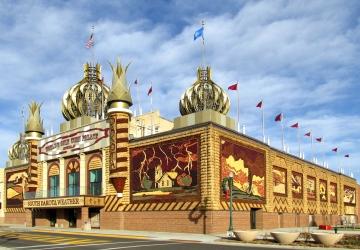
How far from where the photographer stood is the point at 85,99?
57.0 meters

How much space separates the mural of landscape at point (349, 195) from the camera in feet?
260

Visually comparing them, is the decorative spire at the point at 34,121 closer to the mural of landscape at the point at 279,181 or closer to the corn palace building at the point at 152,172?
the corn palace building at the point at 152,172

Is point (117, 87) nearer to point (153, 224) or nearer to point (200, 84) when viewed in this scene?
point (200, 84)

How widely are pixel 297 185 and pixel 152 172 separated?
24.0 metres

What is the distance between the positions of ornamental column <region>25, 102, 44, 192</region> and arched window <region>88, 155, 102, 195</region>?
11.7 m

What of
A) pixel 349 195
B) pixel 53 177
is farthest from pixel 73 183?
pixel 349 195

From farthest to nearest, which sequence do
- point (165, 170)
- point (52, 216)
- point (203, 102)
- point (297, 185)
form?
point (297, 185) < point (52, 216) < point (203, 102) < point (165, 170)

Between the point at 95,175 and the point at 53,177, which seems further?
the point at 53,177

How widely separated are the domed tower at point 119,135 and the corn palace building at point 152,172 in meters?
0.10

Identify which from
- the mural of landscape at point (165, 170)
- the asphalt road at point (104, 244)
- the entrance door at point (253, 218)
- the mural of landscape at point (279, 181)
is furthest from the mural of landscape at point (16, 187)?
the asphalt road at point (104, 244)

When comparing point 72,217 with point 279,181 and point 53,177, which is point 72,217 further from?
point 279,181

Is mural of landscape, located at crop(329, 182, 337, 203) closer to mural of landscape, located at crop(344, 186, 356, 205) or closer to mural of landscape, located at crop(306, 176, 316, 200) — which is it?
mural of landscape, located at crop(344, 186, 356, 205)

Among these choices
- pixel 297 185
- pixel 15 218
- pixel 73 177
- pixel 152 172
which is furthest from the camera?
pixel 15 218

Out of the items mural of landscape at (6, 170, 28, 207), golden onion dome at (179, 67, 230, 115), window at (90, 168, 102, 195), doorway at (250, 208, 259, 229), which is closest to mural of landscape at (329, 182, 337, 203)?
doorway at (250, 208, 259, 229)
